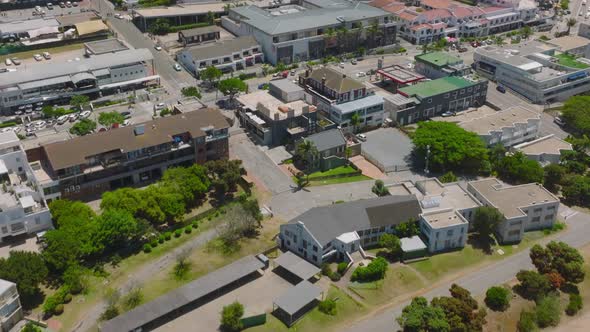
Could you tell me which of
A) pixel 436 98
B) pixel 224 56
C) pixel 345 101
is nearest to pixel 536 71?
pixel 436 98

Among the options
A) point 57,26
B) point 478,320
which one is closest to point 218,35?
point 57,26

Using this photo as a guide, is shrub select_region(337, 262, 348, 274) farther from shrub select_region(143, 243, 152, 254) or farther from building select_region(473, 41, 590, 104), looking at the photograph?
building select_region(473, 41, 590, 104)

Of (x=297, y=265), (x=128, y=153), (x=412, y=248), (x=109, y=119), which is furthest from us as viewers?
(x=109, y=119)

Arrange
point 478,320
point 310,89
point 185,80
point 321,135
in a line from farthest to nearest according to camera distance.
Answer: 1. point 185,80
2. point 310,89
3. point 321,135
4. point 478,320

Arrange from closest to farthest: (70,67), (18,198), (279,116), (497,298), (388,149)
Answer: (497,298) → (18,198) → (279,116) → (388,149) → (70,67)

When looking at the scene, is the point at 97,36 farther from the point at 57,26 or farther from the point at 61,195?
the point at 61,195

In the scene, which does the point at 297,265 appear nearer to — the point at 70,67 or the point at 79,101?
the point at 79,101
